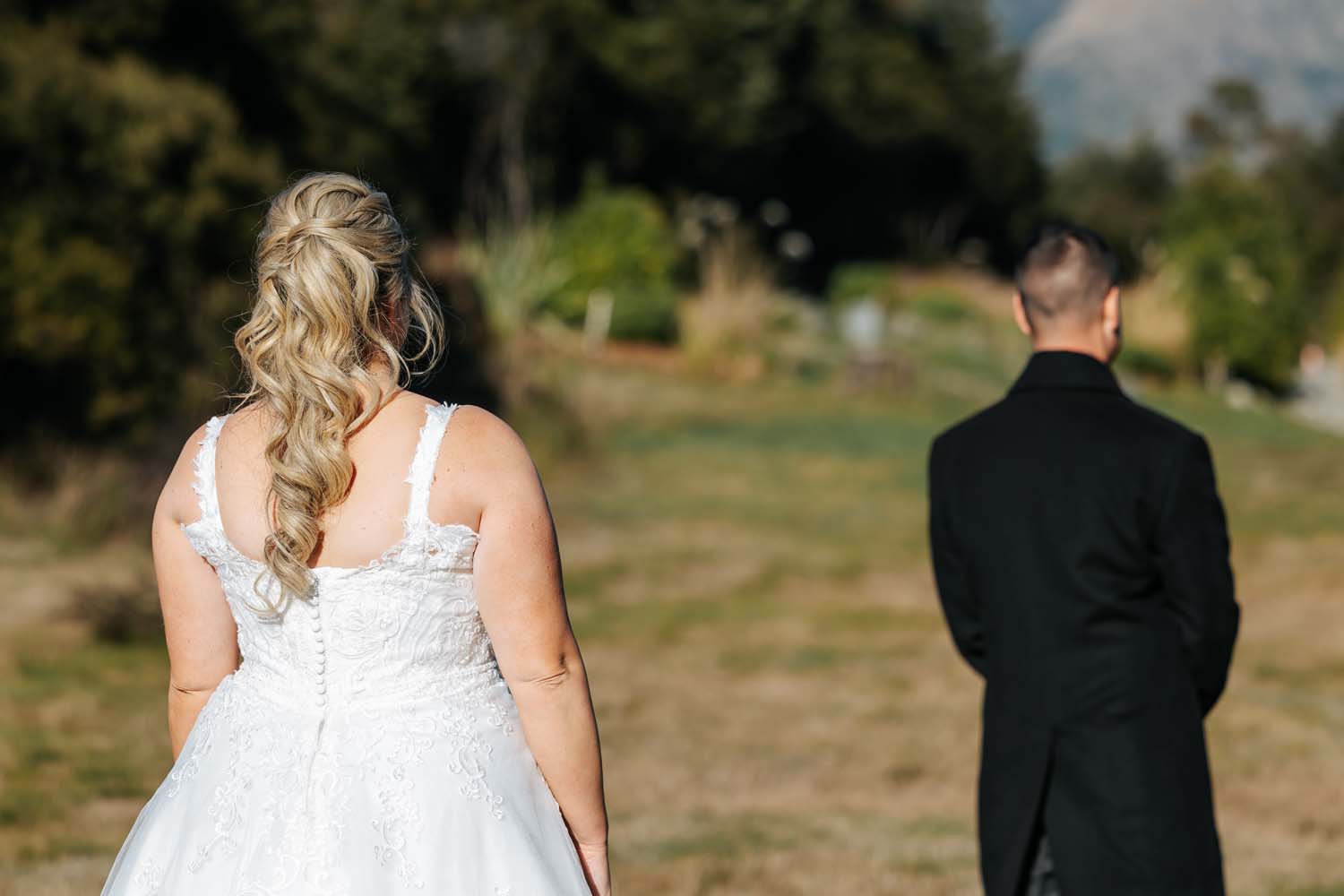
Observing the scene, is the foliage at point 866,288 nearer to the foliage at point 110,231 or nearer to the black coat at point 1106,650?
the foliage at point 110,231

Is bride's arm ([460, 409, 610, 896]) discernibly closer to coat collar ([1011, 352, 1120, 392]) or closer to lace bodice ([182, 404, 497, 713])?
lace bodice ([182, 404, 497, 713])

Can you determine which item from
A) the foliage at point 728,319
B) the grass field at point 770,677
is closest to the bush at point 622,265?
the foliage at point 728,319

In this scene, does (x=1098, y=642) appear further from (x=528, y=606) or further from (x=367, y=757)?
(x=367, y=757)

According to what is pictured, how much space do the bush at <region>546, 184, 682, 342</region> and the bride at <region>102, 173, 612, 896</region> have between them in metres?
20.8

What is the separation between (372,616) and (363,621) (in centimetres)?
2

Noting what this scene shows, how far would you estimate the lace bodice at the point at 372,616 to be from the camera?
8.03 ft

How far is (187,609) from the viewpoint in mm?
2682

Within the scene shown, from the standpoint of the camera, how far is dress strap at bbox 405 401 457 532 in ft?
7.91

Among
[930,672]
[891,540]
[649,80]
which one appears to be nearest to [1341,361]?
[649,80]

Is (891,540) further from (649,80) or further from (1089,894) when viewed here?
(649,80)

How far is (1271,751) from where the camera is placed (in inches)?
308

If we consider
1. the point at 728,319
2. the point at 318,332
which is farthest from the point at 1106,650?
the point at 728,319

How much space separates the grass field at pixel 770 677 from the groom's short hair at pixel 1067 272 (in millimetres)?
2908

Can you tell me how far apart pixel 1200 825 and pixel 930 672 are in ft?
23.1
